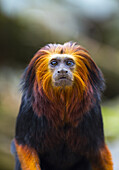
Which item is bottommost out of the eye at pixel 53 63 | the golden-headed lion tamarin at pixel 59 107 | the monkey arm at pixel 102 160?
the monkey arm at pixel 102 160

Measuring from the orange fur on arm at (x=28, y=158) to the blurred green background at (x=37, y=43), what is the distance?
10.4 feet

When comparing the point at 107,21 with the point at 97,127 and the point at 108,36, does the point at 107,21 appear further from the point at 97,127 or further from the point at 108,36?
the point at 97,127

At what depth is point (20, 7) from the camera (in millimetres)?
7754

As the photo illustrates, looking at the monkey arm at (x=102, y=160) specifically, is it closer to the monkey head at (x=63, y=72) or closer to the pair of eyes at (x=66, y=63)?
the monkey head at (x=63, y=72)

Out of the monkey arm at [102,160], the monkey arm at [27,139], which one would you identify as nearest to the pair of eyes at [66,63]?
the monkey arm at [27,139]

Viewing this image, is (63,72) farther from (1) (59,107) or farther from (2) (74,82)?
(1) (59,107)

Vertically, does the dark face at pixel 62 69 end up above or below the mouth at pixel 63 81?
above

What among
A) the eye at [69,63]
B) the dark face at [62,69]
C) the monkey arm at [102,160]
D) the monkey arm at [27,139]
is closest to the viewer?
the dark face at [62,69]

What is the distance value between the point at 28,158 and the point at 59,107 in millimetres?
657

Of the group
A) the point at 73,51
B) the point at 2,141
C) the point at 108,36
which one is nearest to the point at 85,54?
the point at 73,51

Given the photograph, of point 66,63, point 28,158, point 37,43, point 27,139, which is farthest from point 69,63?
point 37,43

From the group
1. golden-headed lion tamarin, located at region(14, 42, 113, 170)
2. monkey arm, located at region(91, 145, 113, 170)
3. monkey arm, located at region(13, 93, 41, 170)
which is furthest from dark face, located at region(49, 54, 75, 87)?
monkey arm, located at region(91, 145, 113, 170)

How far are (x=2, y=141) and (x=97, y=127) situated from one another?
361 cm

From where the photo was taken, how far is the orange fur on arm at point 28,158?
350 centimetres
